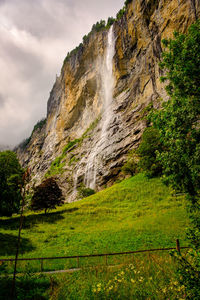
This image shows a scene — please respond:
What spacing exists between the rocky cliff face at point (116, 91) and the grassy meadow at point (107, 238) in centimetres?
1509

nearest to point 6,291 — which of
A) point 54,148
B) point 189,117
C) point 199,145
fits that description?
point 199,145

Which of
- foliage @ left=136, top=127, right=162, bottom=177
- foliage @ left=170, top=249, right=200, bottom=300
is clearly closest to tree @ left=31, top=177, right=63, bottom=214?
foliage @ left=136, top=127, right=162, bottom=177

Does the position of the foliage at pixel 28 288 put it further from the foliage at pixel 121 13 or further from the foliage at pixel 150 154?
the foliage at pixel 121 13

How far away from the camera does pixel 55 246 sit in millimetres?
15469

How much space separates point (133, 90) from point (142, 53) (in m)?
12.2

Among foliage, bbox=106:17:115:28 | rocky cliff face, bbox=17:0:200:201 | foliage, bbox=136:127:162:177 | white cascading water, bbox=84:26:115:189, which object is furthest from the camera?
foliage, bbox=106:17:115:28

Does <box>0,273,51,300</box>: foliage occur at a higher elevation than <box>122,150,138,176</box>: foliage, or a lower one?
lower

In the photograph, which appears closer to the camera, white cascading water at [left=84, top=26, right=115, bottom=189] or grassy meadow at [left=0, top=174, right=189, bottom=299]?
grassy meadow at [left=0, top=174, right=189, bottom=299]

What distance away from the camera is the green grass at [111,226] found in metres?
13.9

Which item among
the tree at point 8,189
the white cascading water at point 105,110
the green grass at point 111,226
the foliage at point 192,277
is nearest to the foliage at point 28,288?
the green grass at point 111,226

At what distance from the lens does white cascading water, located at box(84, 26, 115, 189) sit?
1916 inches

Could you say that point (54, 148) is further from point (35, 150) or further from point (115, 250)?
point (115, 250)

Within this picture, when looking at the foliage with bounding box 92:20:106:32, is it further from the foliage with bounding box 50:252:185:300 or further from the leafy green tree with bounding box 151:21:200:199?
the foliage with bounding box 50:252:185:300

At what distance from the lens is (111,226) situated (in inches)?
786
